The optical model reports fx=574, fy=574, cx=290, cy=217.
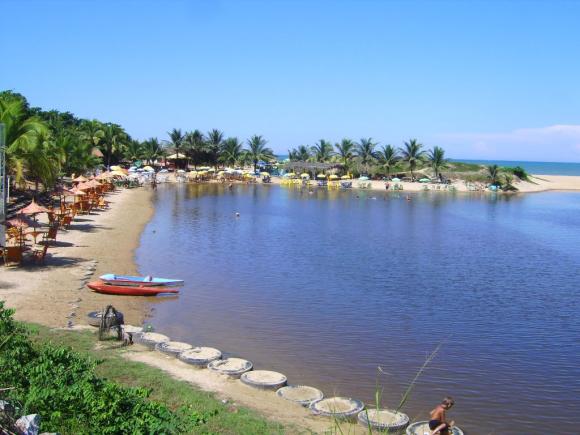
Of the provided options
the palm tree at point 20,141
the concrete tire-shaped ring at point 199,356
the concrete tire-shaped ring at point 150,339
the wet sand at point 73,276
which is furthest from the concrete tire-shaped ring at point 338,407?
the palm tree at point 20,141

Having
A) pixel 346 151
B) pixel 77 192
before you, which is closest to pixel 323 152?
pixel 346 151

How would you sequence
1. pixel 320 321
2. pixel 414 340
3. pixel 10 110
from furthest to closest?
pixel 10 110 < pixel 320 321 < pixel 414 340

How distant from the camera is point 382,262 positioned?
25.7 meters

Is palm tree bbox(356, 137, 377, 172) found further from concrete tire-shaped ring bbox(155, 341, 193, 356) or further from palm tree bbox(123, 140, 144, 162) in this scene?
concrete tire-shaped ring bbox(155, 341, 193, 356)

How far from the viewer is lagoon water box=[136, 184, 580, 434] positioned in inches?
463

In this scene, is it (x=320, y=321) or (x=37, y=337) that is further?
(x=320, y=321)

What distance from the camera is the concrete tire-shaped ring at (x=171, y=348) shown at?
1159 cm

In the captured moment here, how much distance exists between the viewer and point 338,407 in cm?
963

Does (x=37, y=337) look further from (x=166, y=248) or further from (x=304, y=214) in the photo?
(x=304, y=214)

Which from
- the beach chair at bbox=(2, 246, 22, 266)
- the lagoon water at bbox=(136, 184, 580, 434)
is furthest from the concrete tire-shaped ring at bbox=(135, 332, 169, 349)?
the beach chair at bbox=(2, 246, 22, 266)

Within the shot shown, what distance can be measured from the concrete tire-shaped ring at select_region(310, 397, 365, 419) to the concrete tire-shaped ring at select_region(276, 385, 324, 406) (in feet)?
0.52

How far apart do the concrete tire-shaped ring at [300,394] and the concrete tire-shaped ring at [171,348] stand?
2.55 meters

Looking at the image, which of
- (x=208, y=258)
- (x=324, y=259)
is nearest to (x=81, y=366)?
(x=208, y=258)

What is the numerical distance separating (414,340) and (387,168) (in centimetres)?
6892
